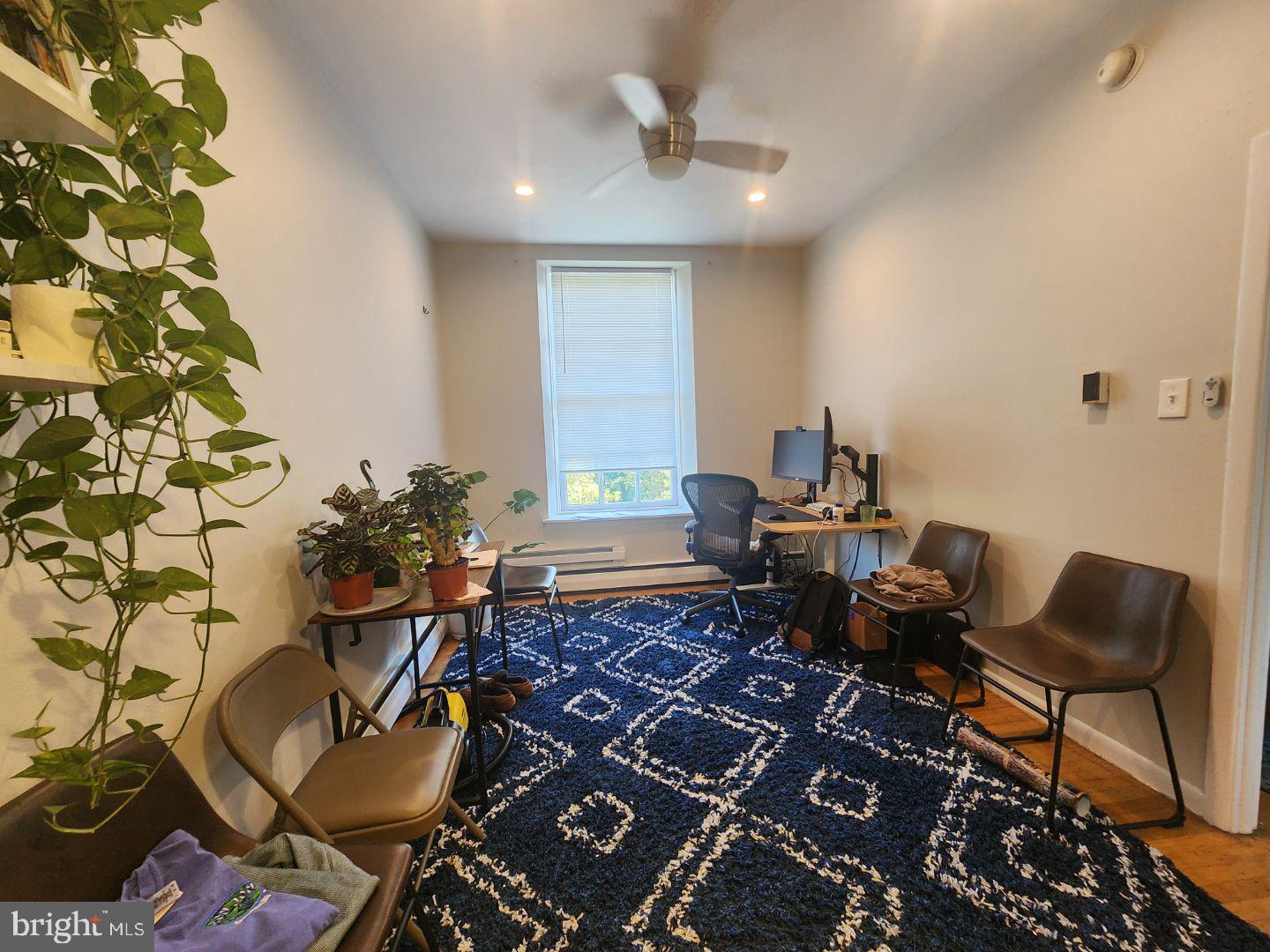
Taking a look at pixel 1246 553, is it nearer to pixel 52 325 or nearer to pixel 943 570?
pixel 943 570

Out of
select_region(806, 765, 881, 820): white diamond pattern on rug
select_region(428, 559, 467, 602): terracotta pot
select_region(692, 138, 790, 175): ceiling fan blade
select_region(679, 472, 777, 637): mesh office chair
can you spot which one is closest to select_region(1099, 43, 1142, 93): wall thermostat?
select_region(692, 138, 790, 175): ceiling fan blade

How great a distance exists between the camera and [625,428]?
4.06 metres

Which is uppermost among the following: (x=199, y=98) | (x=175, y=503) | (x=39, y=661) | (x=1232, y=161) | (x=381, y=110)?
(x=381, y=110)

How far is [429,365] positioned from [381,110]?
1515 millimetres

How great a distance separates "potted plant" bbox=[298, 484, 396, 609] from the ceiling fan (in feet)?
6.05

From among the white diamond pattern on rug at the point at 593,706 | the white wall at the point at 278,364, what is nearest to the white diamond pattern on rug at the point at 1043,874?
the white diamond pattern on rug at the point at 593,706

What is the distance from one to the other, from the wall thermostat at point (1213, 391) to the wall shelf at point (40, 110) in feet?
8.78

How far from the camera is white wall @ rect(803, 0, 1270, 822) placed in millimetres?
1487

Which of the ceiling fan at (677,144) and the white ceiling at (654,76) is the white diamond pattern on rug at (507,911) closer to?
the ceiling fan at (677,144)

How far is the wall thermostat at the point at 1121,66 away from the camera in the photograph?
5.34 feet

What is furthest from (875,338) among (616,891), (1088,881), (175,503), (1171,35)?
(175,503)

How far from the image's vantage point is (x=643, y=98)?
5.98 feet

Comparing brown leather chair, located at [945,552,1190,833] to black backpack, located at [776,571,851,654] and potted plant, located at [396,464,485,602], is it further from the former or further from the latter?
potted plant, located at [396,464,485,602]

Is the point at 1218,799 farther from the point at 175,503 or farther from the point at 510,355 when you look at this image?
the point at 510,355
